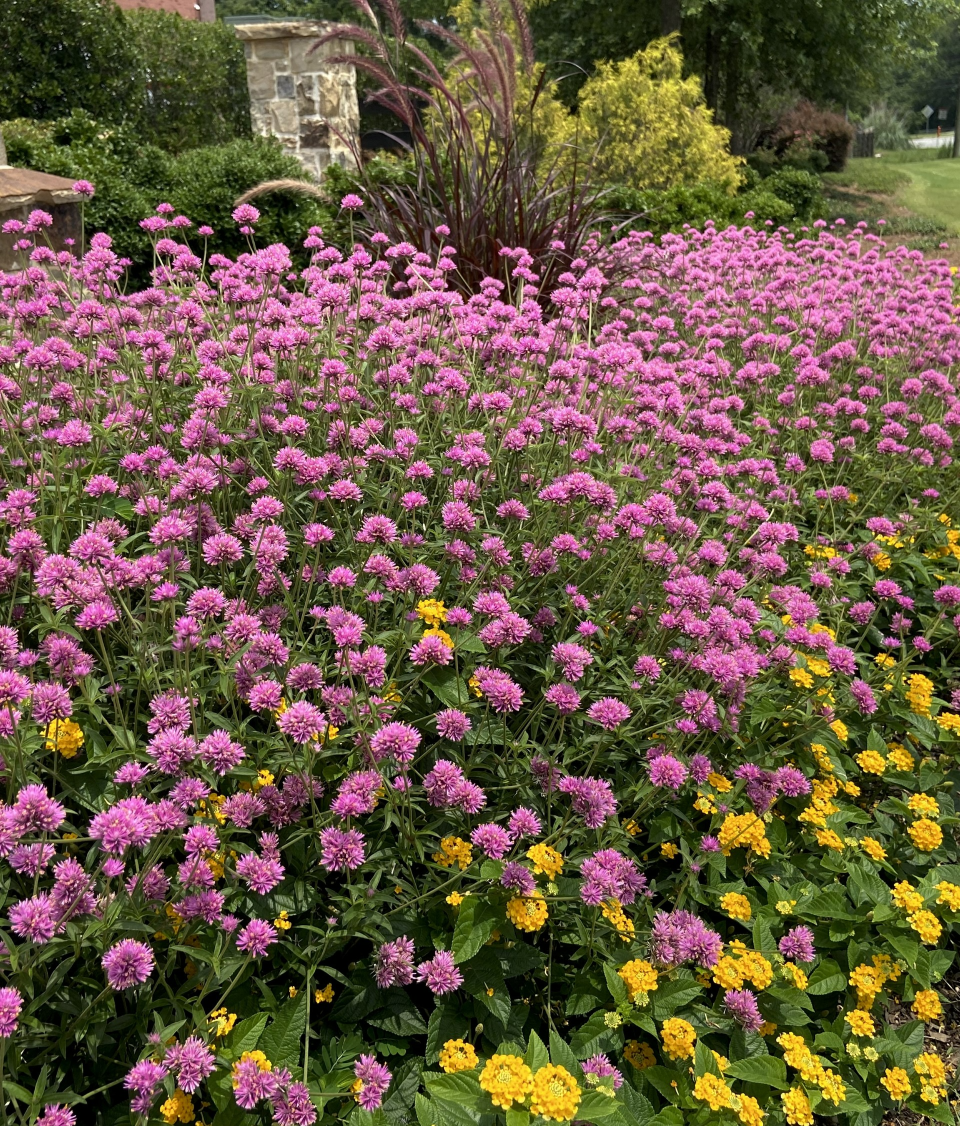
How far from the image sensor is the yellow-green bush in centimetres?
1477

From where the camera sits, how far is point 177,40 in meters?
16.2

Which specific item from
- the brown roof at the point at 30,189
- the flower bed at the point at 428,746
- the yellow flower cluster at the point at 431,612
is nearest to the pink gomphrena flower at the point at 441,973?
the flower bed at the point at 428,746

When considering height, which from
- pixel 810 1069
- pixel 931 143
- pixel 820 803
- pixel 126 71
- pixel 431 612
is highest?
pixel 931 143

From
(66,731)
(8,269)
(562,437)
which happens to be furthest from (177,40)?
(66,731)

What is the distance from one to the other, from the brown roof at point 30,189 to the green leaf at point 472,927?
20.5ft

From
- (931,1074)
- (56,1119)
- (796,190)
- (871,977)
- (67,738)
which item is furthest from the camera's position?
(796,190)

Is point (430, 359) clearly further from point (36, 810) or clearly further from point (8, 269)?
point (8, 269)

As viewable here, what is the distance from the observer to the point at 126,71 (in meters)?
13.8

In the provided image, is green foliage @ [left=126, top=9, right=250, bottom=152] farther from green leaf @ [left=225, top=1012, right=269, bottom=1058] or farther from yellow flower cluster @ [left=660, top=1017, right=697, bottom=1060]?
yellow flower cluster @ [left=660, top=1017, right=697, bottom=1060]

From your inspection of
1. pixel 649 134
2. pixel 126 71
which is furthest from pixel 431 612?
pixel 126 71

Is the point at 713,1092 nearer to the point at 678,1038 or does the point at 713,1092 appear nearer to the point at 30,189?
the point at 678,1038

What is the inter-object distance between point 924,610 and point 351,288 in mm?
3241

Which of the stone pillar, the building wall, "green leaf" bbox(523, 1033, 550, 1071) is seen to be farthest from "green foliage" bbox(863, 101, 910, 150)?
"green leaf" bbox(523, 1033, 550, 1071)

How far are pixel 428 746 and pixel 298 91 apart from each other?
1215 centimetres
